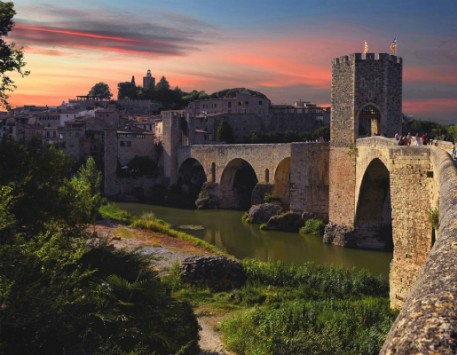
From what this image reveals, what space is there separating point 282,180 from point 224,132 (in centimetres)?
2244

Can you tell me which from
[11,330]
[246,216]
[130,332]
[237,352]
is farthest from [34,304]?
[246,216]

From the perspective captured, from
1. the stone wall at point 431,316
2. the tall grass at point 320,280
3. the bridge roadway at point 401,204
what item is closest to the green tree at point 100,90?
the bridge roadway at point 401,204

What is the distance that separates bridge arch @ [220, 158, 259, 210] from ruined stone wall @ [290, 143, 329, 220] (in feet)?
43.3

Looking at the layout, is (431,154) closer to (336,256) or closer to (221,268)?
(221,268)

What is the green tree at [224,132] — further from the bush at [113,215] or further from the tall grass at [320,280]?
the tall grass at [320,280]

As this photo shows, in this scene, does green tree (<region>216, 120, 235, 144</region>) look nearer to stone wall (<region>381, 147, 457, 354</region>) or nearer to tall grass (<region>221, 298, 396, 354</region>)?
tall grass (<region>221, 298, 396, 354</region>)

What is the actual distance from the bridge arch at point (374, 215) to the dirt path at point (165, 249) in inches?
383

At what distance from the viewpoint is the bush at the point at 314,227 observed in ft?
102

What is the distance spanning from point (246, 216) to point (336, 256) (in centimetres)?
1325

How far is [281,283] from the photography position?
16.1m

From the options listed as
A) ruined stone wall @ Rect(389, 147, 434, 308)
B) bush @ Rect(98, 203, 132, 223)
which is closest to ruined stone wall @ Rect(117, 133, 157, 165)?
bush @ Rect(98, 203, 132, 223)

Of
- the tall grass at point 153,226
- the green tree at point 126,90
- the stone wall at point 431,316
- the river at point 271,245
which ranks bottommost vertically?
the river at point 271,245

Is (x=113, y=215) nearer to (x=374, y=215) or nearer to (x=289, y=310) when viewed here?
(x=374, y=215)

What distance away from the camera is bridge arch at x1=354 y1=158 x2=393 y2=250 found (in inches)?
1074
